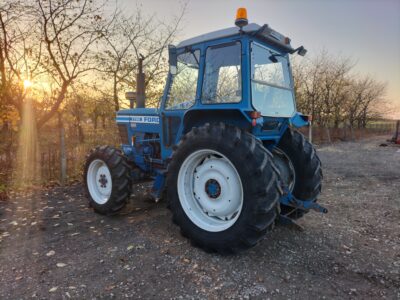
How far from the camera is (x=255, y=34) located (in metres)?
3.14

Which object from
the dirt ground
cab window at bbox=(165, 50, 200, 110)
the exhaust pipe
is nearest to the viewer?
the dirt ground

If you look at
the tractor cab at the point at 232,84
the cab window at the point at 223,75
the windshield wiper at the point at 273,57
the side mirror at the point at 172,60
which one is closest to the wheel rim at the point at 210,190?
the tractor cab at the point at 232,84

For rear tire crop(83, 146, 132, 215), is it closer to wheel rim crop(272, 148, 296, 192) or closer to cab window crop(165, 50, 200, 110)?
cab window crop(165, 50, 200, 110)

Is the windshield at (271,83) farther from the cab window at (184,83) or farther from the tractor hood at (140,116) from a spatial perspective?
the tractor hood at (140,116)

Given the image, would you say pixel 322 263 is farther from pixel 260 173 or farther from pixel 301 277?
pixel 260 173

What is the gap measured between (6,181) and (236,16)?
6.05 metres

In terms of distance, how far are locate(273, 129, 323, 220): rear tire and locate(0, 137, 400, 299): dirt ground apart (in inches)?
15.8

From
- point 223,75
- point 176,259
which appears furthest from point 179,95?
point 176,259

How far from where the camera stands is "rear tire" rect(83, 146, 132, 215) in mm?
4082

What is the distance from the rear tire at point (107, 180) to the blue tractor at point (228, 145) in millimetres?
15

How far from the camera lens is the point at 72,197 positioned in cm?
552

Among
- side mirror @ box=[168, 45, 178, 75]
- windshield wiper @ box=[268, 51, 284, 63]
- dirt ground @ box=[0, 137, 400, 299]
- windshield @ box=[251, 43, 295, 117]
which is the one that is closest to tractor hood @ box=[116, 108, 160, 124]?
side mirror @ box=[168, 45, 178, 75]

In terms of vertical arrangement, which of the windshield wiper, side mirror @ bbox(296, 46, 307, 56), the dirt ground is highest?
side mirror @ bbox(296, 46, 307, 56)

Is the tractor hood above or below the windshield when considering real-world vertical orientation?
below
